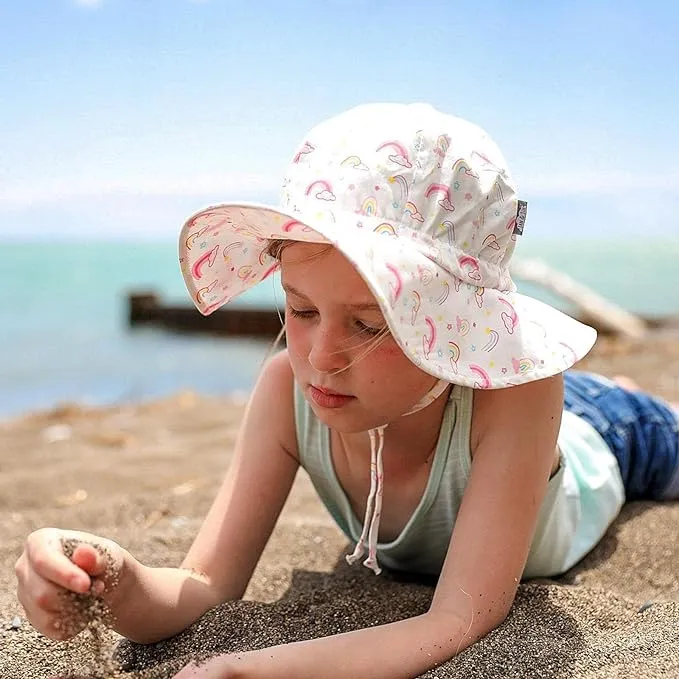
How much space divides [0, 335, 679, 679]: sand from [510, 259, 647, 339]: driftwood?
585 centimetres

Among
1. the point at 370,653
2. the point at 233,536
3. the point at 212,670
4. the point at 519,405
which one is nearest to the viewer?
the point at 212,670

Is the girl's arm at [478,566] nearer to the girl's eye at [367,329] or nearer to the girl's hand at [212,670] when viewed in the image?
the girl's hand at [212,670]

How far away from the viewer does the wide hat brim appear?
4.97 ft

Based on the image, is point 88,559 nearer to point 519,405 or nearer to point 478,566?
point 478,566

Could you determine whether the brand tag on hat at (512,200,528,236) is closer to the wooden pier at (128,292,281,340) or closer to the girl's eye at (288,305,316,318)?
the girl's eye at (288,305,316,318)

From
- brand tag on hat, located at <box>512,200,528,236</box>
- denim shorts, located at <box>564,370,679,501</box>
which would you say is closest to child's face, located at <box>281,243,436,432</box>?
brand tag on hat, located at <box>512,200,528,236</box>

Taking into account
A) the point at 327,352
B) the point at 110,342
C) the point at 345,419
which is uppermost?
the point at 327,352

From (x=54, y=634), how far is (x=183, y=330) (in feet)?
34.9

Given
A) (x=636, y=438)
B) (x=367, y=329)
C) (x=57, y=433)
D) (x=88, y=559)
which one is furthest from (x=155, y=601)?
(x=57, y=433)

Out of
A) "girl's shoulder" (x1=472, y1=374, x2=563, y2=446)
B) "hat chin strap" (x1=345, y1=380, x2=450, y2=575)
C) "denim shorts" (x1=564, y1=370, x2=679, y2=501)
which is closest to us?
"girl's shoulder" (x1=472, y1=374, x2=563, y2=446)

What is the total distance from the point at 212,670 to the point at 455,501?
766mm

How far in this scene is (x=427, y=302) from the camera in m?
1.58

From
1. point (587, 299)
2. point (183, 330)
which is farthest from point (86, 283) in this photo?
point (587, 299)

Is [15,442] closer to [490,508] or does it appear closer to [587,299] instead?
[490,508]
